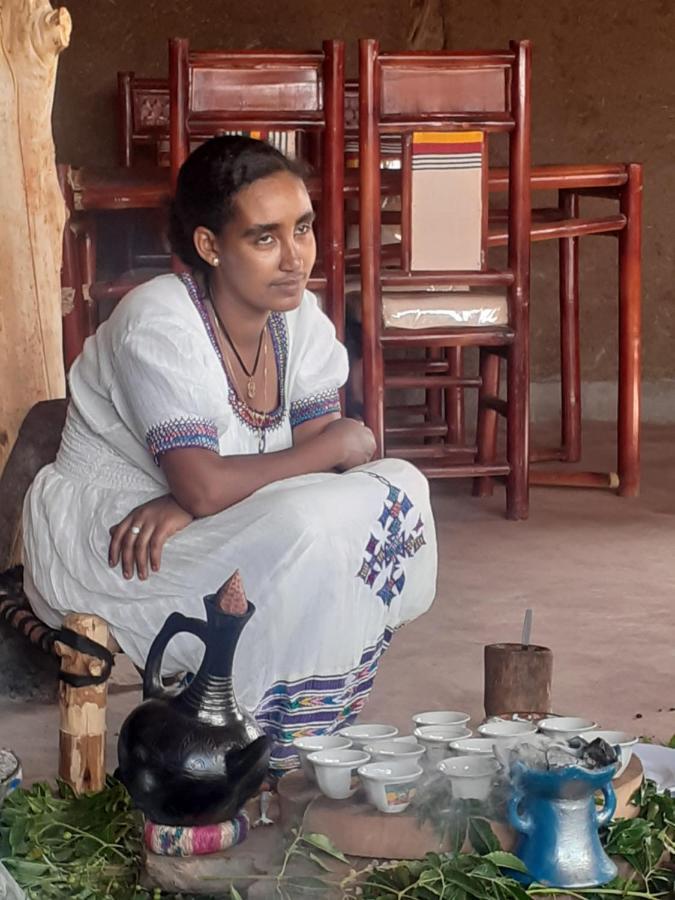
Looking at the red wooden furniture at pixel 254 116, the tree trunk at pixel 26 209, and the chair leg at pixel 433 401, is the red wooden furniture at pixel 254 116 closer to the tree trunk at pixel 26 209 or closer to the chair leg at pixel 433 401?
the tree trunk at pixel 26 209

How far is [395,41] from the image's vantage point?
20.0 ft

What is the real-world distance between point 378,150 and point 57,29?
4.20ft

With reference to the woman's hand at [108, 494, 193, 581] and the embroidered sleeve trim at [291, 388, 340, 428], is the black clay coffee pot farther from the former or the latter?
the embroidered sleeve trim at [291, 388, 340, 428]

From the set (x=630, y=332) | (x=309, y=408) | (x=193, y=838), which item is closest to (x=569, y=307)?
(x=630, y=332)

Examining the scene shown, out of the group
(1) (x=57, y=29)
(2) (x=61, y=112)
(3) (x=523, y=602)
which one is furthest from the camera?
(2) (x=61, y=112)

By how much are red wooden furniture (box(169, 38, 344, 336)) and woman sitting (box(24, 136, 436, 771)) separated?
1586 millimetres

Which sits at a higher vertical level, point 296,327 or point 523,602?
point 296,327

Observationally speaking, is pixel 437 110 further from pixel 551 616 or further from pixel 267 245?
pixel 267 245

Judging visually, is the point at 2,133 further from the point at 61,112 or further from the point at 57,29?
the point at 61,112

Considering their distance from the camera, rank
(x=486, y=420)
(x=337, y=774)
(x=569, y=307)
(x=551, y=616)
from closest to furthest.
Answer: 1. (x=337, y=774)
2. (x=551, y=616)
3. (x=486, y=420)
4. (x=569, y=307)

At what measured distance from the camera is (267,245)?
2.66 m

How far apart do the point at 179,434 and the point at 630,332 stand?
2.71 m

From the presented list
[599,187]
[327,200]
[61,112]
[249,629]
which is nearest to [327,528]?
[249,629]

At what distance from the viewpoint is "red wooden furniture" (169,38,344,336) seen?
13.9 feet
